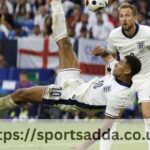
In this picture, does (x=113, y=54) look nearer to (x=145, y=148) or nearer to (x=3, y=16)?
(x=145, y=148)

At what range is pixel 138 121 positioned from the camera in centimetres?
1631

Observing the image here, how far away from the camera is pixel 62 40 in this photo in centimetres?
1162

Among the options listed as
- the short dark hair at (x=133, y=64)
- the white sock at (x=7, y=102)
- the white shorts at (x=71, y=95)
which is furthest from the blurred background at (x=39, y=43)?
the short dark hair at (x=133, y=64)

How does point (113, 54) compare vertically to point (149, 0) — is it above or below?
below

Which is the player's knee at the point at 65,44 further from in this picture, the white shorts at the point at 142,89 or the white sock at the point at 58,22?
the white shorts at the point at 142,89

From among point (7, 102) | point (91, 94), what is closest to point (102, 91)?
point (91, 94)

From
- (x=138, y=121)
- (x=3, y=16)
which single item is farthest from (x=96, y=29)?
(x=138, y=121)

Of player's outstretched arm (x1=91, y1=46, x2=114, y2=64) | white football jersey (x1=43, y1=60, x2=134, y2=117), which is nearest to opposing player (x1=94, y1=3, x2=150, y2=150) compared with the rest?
player's outstretched arm (x1=91, y1=46, x2=114, y2=64)

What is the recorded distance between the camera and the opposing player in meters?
11.8

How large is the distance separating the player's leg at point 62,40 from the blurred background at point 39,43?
4.12 m

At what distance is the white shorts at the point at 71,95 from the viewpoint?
11.0 metres

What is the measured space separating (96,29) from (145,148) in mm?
8613

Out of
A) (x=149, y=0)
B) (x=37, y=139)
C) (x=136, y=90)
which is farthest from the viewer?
(x=149, y=0)

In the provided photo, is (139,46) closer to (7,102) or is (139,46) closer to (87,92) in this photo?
(87,92)
